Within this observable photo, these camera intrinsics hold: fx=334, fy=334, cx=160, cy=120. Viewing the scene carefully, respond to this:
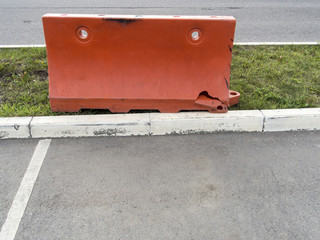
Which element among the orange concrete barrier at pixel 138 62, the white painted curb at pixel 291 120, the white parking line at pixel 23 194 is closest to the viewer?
the white parking line at pixel 23 194

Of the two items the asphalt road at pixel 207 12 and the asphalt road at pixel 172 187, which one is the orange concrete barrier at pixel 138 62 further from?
the asphalt road at pixel 207 12

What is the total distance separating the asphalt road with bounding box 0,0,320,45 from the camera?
7.34 m

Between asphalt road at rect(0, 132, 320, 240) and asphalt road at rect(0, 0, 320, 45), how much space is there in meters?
3.97

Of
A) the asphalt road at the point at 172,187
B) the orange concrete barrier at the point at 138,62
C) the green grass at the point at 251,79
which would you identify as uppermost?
the orange concrete barrier at the point at 138,62

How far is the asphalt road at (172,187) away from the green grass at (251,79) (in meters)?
0.56

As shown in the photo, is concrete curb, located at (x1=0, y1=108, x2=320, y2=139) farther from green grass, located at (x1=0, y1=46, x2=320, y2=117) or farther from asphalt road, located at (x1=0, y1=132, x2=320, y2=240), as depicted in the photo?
green grass, located at (x1=0, y1=46, x2=320, y2=117)

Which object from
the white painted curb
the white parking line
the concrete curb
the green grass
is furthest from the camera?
the green grass

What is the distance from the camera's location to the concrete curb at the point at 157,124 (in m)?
3.75

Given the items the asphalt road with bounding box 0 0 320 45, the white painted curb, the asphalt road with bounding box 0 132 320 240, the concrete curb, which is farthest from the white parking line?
the asphalt road with bounding box 0 0 320 45

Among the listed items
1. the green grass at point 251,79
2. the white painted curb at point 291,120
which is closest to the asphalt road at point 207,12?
the green grass at point 251,79

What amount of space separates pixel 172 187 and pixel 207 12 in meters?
7.82

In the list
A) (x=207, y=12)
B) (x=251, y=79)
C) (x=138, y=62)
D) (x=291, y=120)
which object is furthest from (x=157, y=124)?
(x=207, y=12)

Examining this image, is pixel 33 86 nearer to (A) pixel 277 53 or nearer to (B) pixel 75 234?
(B) pixel 75 234

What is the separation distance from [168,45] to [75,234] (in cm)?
219
